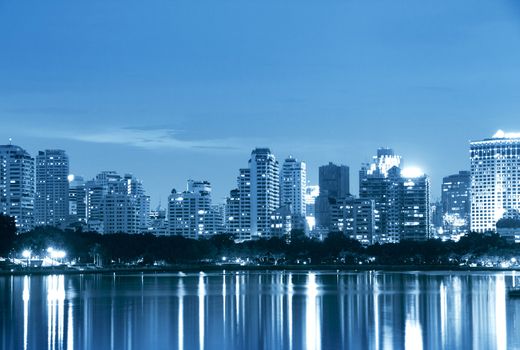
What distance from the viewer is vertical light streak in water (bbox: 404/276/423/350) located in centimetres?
3869

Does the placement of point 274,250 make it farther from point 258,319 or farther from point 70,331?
point 70,331

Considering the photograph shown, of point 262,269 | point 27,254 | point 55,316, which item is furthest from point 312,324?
point 262,269

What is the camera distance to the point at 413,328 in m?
45.0

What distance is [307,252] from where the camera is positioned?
565 ft

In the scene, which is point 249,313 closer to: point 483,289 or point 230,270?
point 483,289

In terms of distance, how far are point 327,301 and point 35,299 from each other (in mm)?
16398

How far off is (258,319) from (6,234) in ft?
239

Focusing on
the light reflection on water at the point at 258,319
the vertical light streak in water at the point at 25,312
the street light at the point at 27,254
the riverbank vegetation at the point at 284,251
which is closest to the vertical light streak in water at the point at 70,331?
the light reflection on water at the point at 258,319

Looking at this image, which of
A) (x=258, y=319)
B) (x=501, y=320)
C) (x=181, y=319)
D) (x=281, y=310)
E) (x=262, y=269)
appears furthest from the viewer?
(x=262, y=269)

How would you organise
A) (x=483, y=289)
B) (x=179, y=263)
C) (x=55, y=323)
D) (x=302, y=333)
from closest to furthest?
(x=302, y=333) → (x=55, y=323) → (x=483, y=289) → (x=179, y=263)

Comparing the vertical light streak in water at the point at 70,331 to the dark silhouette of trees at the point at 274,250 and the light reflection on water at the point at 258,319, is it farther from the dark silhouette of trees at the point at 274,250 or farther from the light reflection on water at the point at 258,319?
the dark silhouette of trees at the point at 274,250

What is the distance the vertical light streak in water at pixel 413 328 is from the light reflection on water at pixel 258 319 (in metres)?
0.03

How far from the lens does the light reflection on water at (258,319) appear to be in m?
39.7

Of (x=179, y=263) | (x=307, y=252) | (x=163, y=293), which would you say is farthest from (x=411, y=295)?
(x=307, y=252)
